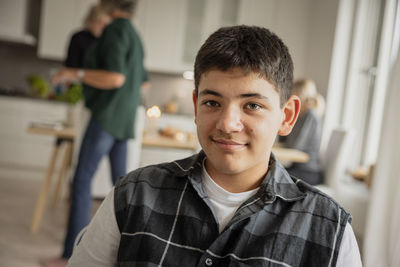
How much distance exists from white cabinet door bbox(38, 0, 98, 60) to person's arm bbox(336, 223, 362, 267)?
4.67m

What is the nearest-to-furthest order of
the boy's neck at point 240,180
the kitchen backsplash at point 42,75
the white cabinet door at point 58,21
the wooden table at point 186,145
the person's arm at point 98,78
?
the boy's neck at point 240,180
the person's arm at point 98,78
the wooden table at point 186,145
the white cabinet door at point 58,21
the kitchen backsplash at point 42,75

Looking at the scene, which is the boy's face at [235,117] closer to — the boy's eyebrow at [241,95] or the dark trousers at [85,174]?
the boy's eyebrow at [241,95]

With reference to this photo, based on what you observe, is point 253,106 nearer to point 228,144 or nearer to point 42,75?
point 228,144

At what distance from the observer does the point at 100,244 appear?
827 mm

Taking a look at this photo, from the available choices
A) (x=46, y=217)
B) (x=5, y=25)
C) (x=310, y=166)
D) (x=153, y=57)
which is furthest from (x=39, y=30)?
(x=310, y=166)

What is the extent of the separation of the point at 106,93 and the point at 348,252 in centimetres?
162

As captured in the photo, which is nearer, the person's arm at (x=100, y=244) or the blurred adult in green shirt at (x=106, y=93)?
the person's arm at (x=100, y=244)

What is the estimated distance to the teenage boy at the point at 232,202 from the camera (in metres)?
0.78

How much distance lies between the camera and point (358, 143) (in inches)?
152

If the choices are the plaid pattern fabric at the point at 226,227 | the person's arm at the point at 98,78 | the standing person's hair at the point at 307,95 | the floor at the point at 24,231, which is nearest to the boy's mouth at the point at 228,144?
the plaid pattern fabric at the point at 226,227

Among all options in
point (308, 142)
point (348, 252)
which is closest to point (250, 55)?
point (348, 252)

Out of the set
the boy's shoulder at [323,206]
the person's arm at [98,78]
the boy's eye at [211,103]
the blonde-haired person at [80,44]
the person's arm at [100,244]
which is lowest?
the person's arm at [100,244]

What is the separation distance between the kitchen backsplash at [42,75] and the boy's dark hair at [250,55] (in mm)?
4431

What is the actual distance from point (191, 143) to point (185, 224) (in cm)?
181
